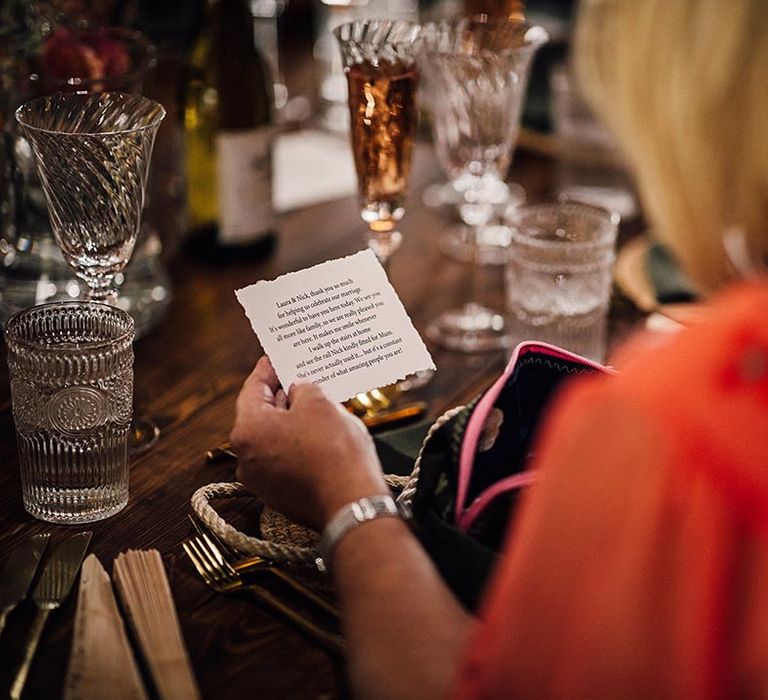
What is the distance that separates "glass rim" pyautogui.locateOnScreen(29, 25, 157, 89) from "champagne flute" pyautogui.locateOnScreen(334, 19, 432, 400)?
268 millimetres

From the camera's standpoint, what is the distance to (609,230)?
1.39 m

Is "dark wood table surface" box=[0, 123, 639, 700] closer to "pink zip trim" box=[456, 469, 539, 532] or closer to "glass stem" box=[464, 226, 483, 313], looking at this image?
"glass stem" box=[464, 226, 483, 313]

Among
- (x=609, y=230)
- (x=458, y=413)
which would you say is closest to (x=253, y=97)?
(x=609, y=230)

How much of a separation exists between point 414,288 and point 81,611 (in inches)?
36.0

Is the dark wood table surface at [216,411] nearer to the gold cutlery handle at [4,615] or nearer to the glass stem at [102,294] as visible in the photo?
the gold cutlery handle at [4,615]

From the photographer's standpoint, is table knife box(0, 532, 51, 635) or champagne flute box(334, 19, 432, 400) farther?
champagne flute box(334, 19, 432, 400)

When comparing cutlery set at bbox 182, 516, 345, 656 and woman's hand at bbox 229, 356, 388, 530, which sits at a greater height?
woman's hand at bbox 229, 356, 388, 530

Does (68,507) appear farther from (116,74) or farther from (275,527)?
(116,74)

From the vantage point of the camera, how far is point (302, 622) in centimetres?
89

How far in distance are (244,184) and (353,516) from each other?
898 mm

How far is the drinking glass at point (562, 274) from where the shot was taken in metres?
1.37

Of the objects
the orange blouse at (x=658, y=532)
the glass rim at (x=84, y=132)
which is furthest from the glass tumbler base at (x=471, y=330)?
the orange blouse at (x=658, y=532)

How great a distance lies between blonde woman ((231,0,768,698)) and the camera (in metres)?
0.57

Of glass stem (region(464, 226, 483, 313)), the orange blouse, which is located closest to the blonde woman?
the orange blouse
